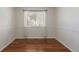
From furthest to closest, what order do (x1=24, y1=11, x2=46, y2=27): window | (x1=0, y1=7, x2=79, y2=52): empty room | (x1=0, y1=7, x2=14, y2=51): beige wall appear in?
(x1=24, y1=11, x2=46, y2=27): window
(x1=0, y1=7, x2=79, y2=52): empty room
(x1=0, y1=7, x2=14, y2=51): beige wall

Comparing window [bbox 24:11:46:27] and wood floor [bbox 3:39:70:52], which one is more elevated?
window [bbox 24:11:46:27]

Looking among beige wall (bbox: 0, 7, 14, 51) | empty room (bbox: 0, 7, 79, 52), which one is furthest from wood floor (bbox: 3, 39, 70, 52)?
beige wall (bbox: 0, 7, 14, 51)

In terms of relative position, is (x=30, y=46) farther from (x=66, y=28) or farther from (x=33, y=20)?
(x=66, y=28)

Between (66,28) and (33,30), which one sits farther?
(33,30)

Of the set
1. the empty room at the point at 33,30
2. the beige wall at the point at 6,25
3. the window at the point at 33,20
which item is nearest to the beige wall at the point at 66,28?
the empty room at the point at 33,30

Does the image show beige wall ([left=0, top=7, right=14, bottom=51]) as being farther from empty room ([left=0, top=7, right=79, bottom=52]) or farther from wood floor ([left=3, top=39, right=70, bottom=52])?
wood floor ([left=3, top=39, right=70, bottom=52])

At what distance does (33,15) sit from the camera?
161 centimetres

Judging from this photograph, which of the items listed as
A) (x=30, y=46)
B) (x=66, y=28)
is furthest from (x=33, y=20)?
(x=66, y=28)

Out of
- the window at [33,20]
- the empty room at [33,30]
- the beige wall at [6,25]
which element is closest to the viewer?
the beige wall at [6,25]

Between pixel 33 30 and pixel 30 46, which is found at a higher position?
pixel 33 30

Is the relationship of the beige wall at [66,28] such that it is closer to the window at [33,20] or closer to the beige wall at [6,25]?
Answer: the window at [33,20]
